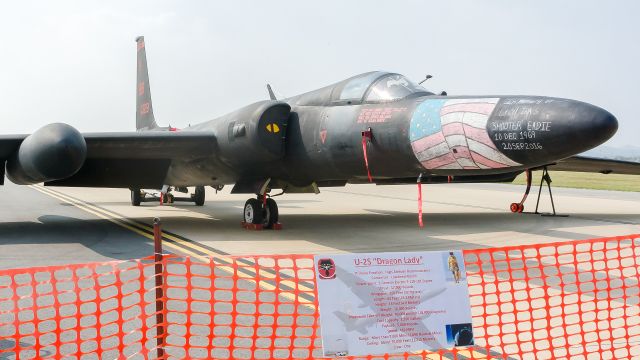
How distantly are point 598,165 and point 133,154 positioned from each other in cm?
1176

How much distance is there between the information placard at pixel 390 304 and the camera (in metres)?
3.48

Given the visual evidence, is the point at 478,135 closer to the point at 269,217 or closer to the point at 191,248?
the point at 191,248

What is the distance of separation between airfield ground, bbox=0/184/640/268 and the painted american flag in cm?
172

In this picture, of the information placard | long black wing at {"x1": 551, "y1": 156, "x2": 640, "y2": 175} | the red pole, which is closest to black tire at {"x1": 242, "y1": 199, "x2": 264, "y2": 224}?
the red pole

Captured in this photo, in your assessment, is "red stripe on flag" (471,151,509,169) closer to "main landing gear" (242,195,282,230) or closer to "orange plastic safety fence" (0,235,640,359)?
"orange plastic safety fence" (0,235,640,359)

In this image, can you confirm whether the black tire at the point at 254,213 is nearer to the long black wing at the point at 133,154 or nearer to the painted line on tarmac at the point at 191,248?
the long black wing at the point at 133,154

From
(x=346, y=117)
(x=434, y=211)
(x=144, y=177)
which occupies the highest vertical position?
(x=346, y=117)

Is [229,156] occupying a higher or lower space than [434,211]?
higher

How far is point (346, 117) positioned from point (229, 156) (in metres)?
2.73

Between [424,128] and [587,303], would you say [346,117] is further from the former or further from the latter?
[587,303]

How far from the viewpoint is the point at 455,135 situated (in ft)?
26.2

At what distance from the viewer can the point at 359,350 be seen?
3.45 metres

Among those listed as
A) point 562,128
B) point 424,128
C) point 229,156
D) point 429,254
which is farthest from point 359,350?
point 229,156

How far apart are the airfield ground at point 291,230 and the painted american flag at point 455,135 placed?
5.65 ft
